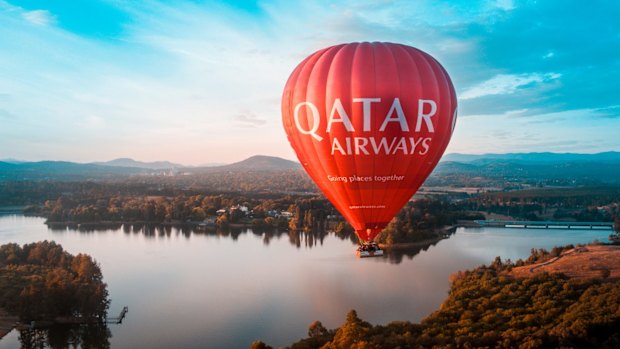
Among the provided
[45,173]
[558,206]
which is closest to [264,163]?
[45,173]

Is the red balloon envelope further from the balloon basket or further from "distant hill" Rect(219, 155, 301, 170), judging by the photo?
"distant hill" Rect(219, 155, 301, 170)

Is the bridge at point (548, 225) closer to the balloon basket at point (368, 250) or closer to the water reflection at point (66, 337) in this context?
the water reflection at point (66, 337)

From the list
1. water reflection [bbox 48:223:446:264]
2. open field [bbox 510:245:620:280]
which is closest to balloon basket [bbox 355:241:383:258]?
open field [bbox 510:245:620:280]

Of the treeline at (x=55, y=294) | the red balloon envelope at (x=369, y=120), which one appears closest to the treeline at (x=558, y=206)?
the treeline at (x=55, y=294)

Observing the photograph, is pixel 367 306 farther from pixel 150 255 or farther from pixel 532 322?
pixel 150 255

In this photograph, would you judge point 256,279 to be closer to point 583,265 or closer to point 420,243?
point 583,265
